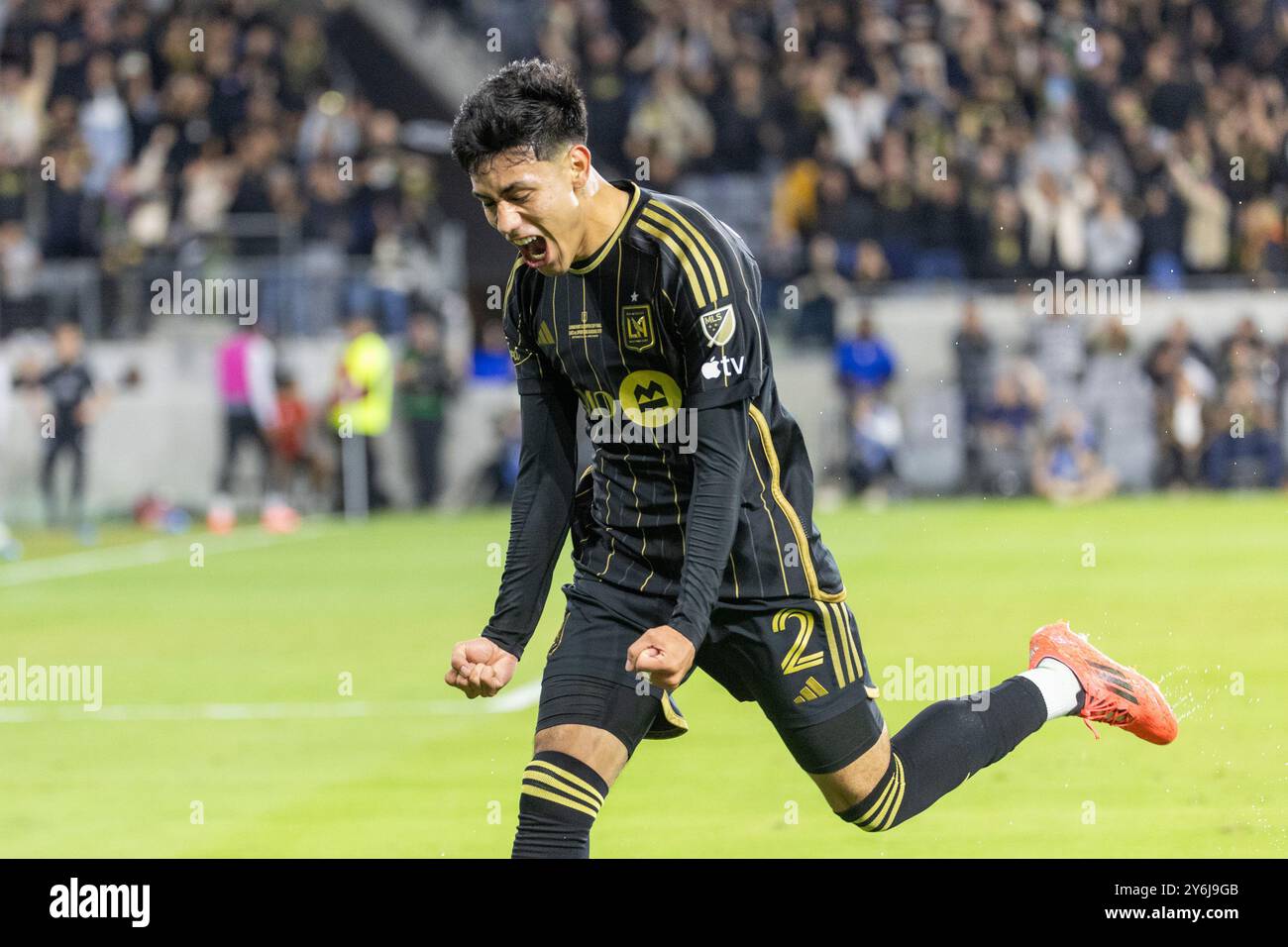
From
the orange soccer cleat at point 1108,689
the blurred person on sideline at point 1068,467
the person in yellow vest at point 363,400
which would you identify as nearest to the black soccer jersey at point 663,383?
the orange soccer cleat at point 1108,689

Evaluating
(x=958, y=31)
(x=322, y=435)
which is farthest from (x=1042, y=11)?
(x=322, y=435)

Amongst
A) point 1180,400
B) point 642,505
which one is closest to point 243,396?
point 1180,400

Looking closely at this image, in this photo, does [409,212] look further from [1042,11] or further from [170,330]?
[1042,11]

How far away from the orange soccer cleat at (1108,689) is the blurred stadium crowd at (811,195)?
52.6ft

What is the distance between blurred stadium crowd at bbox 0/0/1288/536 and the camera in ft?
74.4

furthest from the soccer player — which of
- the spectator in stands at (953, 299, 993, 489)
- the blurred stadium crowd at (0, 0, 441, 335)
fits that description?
the blurred stadium crowd at (0, 0, 441, 335)

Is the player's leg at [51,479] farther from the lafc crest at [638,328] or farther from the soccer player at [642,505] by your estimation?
the lafc crest at [638,328]

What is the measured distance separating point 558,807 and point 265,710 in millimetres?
5461

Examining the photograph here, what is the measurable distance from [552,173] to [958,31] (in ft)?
72.2

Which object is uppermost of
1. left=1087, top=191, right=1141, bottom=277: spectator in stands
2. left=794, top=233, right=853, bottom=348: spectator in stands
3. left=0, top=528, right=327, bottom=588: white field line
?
left=1087, top=191, right=1141, bottom=277: spectator in stands

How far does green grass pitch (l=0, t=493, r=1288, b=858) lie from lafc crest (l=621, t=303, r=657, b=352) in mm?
2267

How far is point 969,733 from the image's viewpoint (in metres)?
5.99

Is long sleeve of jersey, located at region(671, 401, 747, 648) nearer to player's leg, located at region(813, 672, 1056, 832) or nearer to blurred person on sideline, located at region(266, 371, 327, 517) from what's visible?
player's leg, located at region(813, 672, 1056, 832)

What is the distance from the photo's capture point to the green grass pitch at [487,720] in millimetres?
7223
